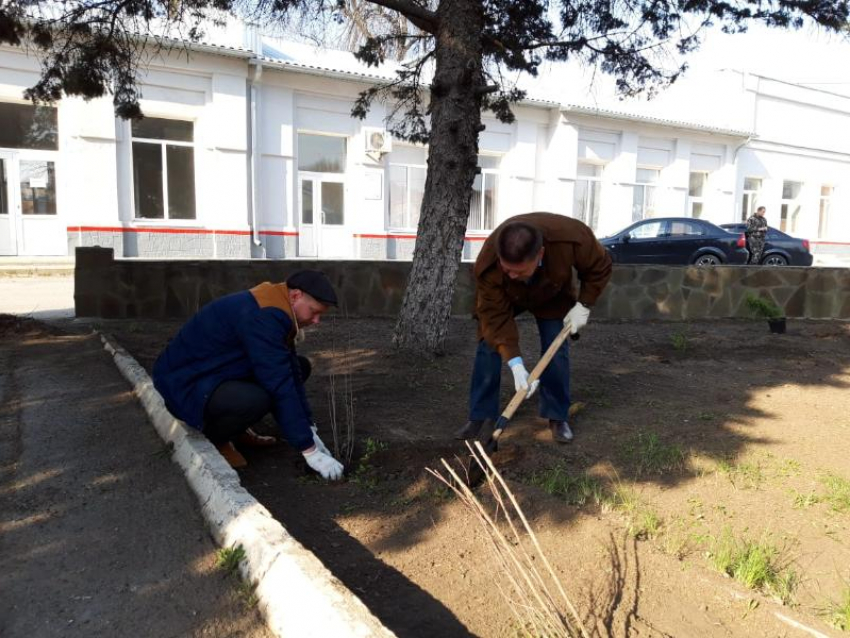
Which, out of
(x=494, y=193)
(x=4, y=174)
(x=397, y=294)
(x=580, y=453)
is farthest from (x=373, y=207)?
(x=580, y=453)

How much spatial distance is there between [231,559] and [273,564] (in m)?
0.26

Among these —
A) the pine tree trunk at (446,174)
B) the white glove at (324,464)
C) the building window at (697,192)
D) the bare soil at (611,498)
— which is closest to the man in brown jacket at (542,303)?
the bare soil at (611,498)

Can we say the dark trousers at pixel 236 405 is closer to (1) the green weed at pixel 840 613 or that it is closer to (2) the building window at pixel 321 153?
(1) the green weed at pixel 840 613

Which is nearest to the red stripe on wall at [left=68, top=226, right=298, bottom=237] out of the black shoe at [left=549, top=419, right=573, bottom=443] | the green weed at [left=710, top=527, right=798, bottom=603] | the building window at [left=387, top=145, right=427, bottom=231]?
the building window at [left=387, top=145, right=427, bottom=231]

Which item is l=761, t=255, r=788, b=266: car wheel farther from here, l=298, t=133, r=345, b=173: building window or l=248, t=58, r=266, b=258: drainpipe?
l=248, t=58, r=266, b=258: drainpipe

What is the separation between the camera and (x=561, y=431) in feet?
12.4

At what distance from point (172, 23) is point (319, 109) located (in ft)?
33.3

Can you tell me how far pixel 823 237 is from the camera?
28.4m

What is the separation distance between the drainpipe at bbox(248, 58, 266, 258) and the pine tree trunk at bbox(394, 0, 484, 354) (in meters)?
11.1

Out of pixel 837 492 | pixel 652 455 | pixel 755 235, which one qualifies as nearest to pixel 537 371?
pixel 652 455

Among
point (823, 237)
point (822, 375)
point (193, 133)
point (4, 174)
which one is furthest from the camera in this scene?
point (823, 237)

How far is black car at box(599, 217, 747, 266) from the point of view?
13.6 m

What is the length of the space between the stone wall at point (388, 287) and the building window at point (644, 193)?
13657 millimetres

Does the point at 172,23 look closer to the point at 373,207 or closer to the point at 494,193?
the point at 373,207
